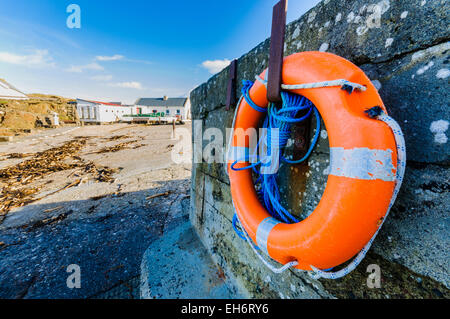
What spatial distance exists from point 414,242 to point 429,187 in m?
0.22

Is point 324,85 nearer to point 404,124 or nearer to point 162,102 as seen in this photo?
point 404,124

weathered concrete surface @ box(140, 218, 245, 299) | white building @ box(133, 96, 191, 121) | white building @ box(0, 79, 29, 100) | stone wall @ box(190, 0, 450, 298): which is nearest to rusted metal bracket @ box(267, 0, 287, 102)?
stone wall @ box(190, 0, 450, 298)

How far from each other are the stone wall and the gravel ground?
2.49 meters

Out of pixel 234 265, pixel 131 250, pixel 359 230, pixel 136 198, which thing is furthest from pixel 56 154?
→ pixel 359 230

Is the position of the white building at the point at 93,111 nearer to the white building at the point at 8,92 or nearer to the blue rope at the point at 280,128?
the white building at the point at 8,92

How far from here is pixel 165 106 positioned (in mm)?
35375

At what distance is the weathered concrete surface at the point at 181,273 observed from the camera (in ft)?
6.22

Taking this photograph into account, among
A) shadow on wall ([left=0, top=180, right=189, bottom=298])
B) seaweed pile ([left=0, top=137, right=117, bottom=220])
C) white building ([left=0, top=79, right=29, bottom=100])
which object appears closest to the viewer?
shadow on wall ([left=0, top=180, right=189, bottom=298])

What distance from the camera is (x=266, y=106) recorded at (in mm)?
1286

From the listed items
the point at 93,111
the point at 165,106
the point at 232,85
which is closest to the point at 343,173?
the point at 232,85

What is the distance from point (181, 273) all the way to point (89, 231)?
95.7 inches

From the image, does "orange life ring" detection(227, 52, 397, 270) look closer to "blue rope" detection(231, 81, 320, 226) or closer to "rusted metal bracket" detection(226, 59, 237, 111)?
"blue rope" detection(231, 81, 320, 226)

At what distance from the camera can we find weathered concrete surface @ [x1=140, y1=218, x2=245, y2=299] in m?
1.89
